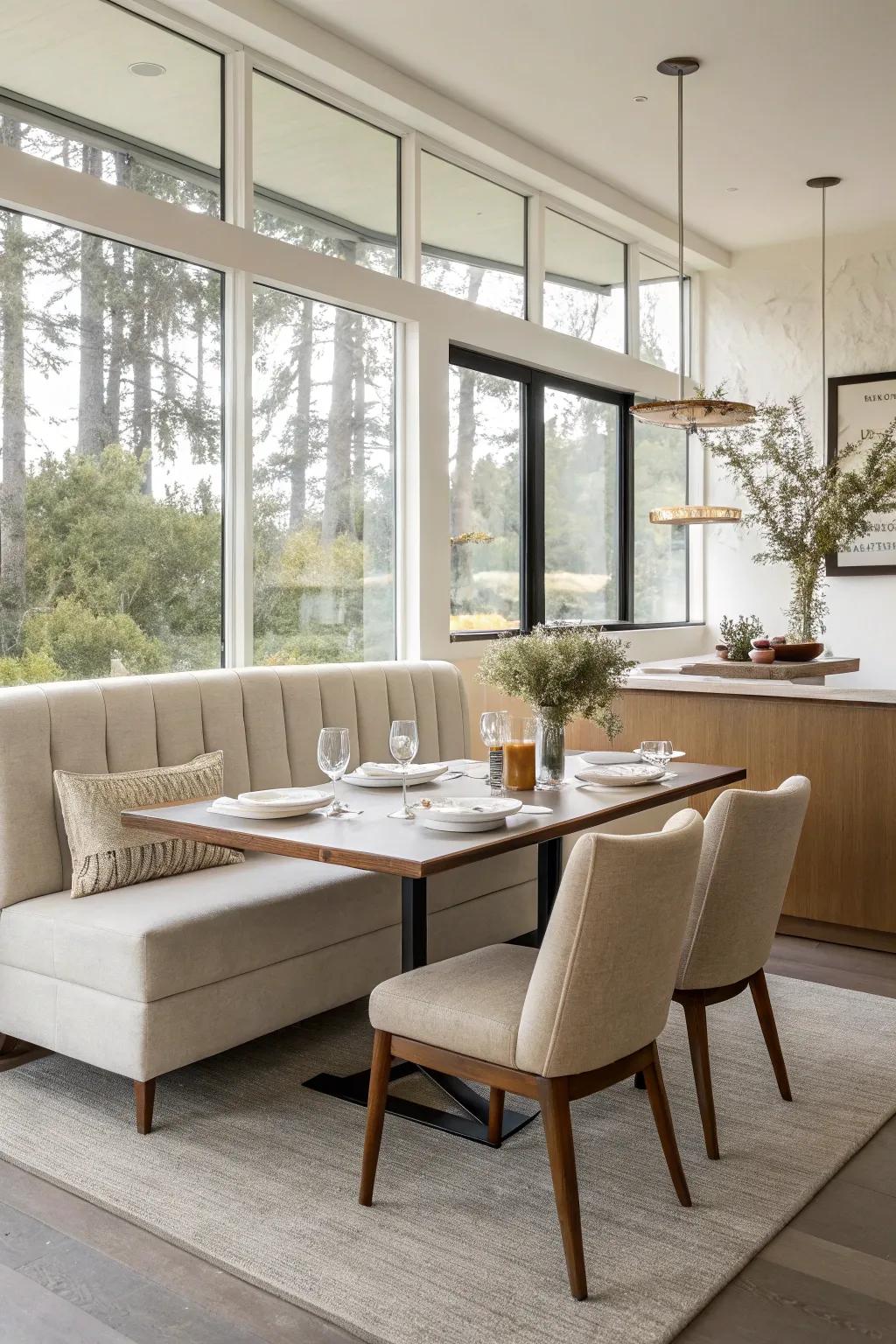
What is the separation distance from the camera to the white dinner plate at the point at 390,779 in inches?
124

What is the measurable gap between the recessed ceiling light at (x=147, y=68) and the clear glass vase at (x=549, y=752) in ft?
8.30

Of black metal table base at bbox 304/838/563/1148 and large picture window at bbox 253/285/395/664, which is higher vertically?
large picture window at bbox 253/285/395/664

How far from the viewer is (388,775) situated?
10.4ft

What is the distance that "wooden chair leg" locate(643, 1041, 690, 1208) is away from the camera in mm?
2291

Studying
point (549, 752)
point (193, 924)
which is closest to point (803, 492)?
point (549, 752)

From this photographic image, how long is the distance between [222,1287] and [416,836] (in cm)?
91

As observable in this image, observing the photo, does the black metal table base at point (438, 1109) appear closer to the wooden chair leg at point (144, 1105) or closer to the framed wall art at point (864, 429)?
the wooden chair leg at point (144, 1105)

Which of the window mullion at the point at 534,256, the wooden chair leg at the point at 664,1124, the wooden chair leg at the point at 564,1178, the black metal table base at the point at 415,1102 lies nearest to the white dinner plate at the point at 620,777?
the black metal table base at the point at 415,1102

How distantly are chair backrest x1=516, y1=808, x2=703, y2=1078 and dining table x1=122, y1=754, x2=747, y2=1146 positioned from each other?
13.0 inches

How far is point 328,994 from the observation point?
3201 mm

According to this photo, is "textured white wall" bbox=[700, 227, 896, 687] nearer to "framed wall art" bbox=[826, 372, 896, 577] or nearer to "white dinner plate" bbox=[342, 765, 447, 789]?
"framed wall art" bbox=[826, 372, 896, 577]

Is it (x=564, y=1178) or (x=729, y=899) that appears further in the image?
(x=729, y=899)

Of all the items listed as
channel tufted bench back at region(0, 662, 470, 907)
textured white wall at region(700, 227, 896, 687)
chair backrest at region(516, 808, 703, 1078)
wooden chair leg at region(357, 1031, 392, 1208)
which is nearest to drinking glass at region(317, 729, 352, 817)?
wooden chair leg at region(357, 1031, 392, 1208)

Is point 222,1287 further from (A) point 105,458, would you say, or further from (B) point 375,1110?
(A) point 105,458
